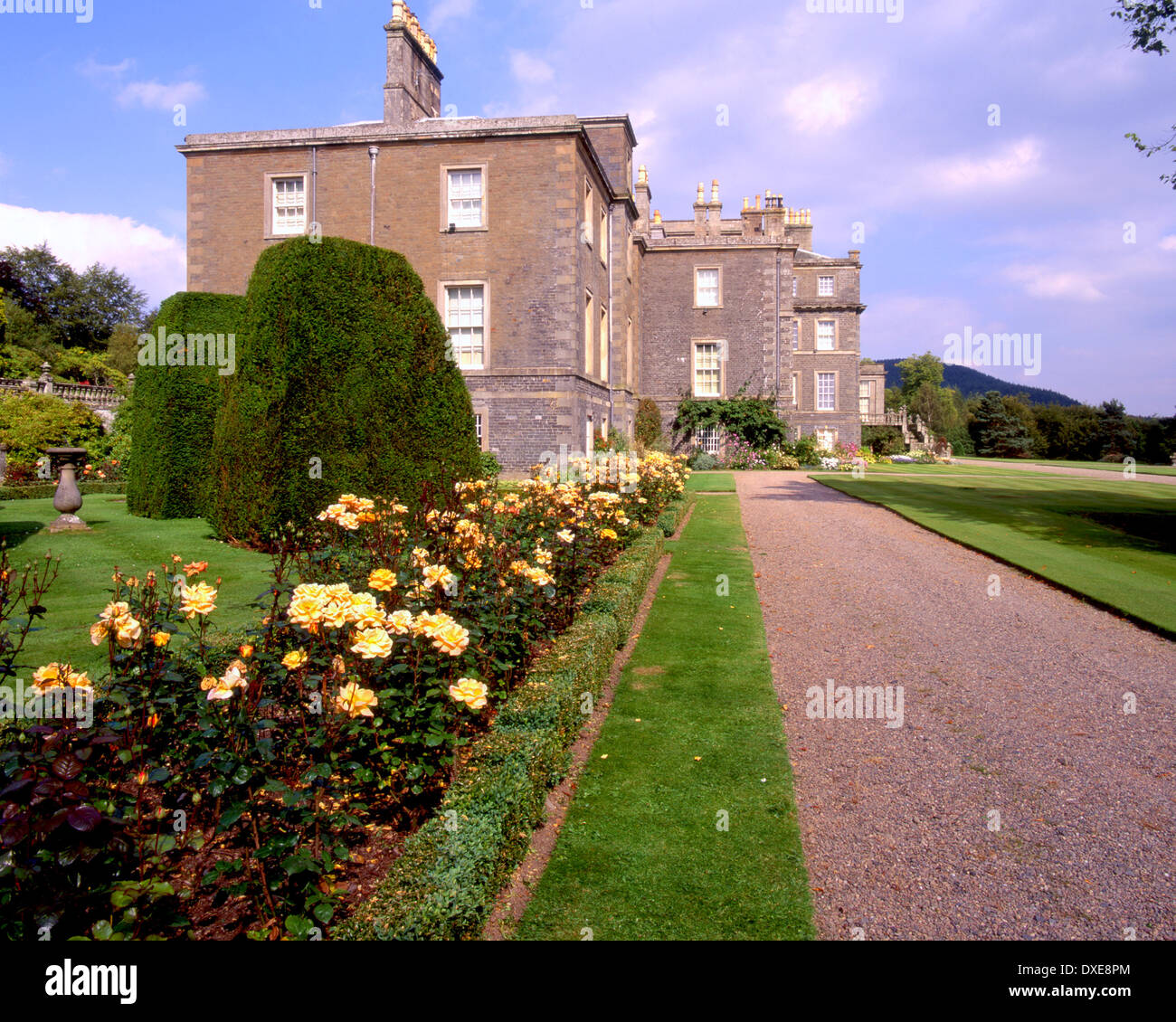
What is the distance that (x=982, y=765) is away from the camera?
469cm

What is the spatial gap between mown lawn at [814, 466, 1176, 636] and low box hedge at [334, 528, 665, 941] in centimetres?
→ 627

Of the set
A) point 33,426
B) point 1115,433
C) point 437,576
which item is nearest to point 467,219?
point 33,426

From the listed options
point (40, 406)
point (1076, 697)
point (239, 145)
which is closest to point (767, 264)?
point (239, 145)

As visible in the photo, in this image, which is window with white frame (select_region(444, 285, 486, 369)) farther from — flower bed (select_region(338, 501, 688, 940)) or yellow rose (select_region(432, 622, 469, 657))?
yellow rose (select_region(432, 622, 469, 657))

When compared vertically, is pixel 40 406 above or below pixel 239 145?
below

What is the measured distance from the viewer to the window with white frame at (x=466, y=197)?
2106 centimetres

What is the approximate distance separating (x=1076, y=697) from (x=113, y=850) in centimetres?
633

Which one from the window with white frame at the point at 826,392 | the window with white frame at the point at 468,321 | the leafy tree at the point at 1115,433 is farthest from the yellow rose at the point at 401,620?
the leafy tree at the point at 1115,433

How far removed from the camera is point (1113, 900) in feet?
11.0

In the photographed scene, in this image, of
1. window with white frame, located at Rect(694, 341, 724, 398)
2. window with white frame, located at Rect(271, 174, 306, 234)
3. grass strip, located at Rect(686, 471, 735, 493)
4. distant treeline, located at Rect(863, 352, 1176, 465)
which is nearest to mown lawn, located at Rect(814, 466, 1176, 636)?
grass strip, located at Rect(686, 471, 735, 493)

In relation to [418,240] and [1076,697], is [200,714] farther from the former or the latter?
[418,240]

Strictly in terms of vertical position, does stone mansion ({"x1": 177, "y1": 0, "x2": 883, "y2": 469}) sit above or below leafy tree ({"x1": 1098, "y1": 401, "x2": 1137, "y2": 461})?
above

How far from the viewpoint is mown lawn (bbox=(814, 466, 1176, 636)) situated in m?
9.23
